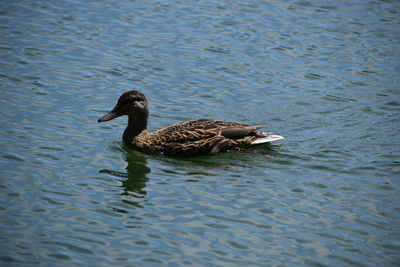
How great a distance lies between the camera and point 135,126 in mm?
11820

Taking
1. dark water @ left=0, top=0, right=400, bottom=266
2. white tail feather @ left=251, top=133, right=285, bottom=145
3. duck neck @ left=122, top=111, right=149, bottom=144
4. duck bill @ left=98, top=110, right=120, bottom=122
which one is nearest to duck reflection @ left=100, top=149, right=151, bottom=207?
dark water @ left=0, top=0, right=400, bottom=266

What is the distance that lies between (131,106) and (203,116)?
181cm

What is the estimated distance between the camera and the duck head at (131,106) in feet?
38.3

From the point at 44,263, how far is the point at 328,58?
10367 millimetres

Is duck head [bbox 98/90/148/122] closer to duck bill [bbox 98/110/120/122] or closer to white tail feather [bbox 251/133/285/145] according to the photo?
duck bill [bbox 98/110/120/122]

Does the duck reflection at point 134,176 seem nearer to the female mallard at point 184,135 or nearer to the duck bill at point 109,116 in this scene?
the female mallard at point 184,135

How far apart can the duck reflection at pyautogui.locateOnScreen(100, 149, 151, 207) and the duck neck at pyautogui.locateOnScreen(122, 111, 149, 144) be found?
11.9 inches

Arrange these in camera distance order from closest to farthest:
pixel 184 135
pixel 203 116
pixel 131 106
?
1. pixel 184 135
2. pixel 131 106
3. pixel 203 116

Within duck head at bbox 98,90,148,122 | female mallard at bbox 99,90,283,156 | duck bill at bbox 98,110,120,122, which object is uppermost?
duck head at bbox 98,90,148,122

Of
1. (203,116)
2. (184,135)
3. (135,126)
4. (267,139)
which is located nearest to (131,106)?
(135,126)

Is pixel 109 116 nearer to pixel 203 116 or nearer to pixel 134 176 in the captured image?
pixel 134 176

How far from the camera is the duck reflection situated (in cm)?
956

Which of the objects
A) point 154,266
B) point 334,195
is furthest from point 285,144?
point 154,266

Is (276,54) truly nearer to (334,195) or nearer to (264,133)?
(264,133)
